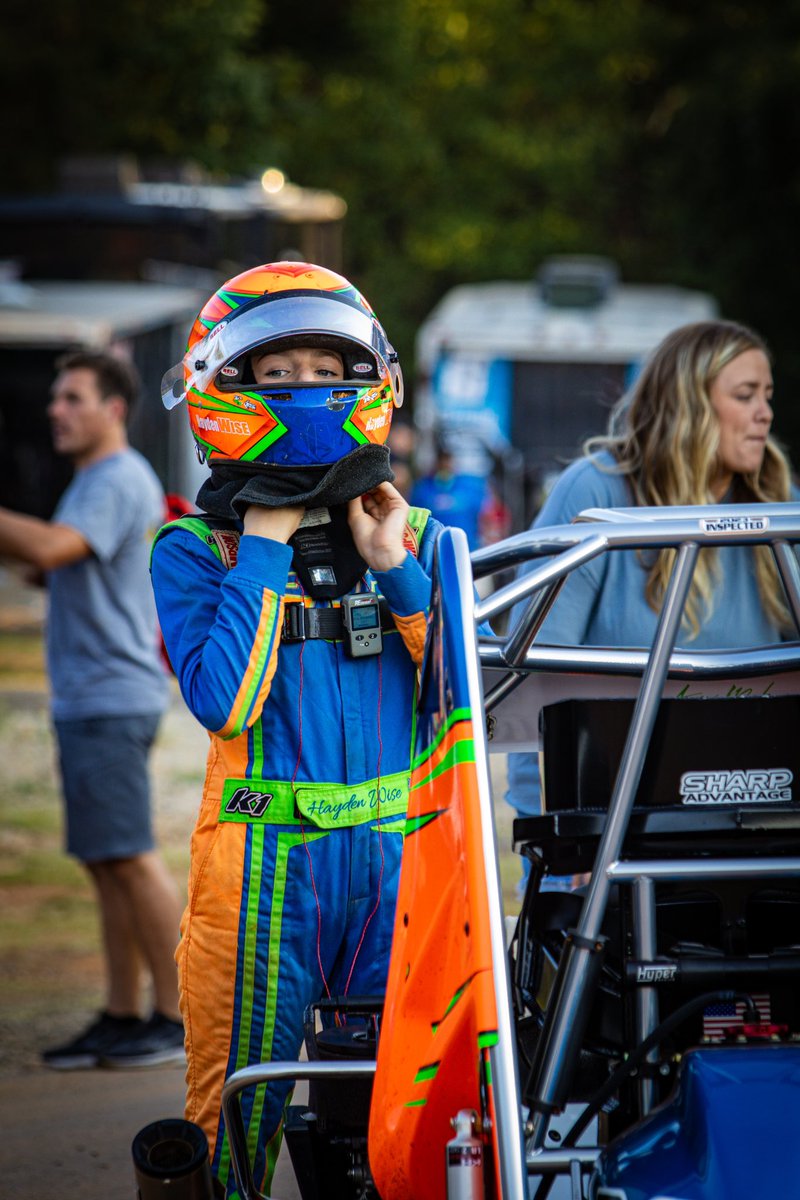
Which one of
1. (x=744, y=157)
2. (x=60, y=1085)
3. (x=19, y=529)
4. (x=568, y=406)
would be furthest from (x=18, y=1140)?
(x=744, y=157)

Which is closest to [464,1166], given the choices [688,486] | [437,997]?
[437,997]

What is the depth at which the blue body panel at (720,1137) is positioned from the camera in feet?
6.23

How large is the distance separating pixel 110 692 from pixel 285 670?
2.81 m

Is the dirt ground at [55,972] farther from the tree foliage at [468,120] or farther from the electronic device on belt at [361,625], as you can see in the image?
the tree foliage at [468,120]

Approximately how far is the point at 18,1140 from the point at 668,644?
9.80 feet

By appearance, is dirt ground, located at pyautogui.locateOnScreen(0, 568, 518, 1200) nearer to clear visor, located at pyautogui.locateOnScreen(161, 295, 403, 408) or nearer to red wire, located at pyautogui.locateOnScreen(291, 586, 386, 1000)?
red wire, located at pyautogui.locateOnScreen(291, 586, 386, 1000)

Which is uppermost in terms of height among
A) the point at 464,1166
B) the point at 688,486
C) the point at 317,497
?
the point at 688,486

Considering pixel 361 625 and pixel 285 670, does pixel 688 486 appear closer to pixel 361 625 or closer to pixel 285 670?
pixel 361 625

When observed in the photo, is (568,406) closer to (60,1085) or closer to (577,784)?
(60,1085)

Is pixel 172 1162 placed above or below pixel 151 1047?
above

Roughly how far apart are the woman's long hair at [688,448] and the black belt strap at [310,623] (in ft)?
3.98

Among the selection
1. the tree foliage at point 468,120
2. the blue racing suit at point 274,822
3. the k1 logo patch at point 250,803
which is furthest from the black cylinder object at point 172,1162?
the tree foliage at point 468,120

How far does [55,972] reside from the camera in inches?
256

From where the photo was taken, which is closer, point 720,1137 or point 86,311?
point 720,1137
